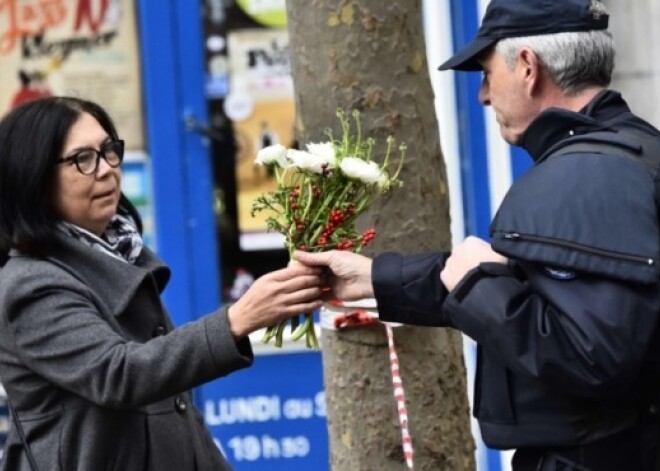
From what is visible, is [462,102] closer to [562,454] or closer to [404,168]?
[404,168]

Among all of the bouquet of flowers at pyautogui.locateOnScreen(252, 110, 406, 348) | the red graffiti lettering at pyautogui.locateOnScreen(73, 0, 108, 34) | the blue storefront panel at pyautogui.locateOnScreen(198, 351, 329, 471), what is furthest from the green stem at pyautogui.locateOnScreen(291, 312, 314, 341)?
the red graffiti lettering at pyautogui.locateOnScreen(73, 0, 108, 34)

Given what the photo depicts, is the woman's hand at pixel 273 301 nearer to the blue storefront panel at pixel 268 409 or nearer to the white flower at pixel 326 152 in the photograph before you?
the white flower at pixel 326 152

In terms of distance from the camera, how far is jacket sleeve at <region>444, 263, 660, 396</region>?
8.63 feet

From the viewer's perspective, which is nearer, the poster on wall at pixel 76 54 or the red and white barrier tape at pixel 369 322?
the red and white barrier tape at pixel 369 322

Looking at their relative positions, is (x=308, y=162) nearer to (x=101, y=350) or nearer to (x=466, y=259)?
(x=466, y=259)

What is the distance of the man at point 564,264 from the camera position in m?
2.65

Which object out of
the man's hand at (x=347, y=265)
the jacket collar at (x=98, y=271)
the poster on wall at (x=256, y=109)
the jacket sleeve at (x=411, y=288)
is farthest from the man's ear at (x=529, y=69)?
the poster on wall at (x=256, y=109)

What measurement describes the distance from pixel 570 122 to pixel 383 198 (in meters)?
0.97

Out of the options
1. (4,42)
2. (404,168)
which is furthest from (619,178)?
(4,42)

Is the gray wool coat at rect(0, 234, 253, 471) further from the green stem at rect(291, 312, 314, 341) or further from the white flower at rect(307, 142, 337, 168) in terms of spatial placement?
the white flower at rect(307, 142, 337, 168)

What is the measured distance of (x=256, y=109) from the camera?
6242 mm

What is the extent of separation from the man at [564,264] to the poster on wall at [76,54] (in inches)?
133

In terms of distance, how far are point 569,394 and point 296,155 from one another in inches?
34.4

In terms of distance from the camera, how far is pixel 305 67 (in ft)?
12.4
